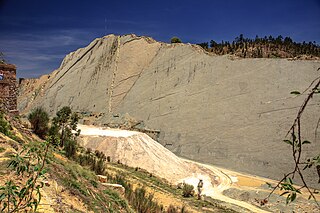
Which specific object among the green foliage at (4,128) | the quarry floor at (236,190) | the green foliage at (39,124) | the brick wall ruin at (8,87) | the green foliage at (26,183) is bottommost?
the quarry floor at (236,190)

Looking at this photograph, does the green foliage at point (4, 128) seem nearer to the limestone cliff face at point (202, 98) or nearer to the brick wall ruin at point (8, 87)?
the brick wall ruin at point (8, 87)

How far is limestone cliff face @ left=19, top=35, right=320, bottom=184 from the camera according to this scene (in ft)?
83.8

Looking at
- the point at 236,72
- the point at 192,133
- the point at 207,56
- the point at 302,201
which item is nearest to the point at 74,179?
the point at 302,201

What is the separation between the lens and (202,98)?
100ft

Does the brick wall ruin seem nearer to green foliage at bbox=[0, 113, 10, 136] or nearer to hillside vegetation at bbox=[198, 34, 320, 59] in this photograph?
green foliage at bbox=[0, 113, 10, 136]

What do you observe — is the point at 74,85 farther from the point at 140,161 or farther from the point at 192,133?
the point at 140,161

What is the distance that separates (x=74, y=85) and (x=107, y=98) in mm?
6937

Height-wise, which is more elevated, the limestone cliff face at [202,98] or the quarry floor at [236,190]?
the limestone cliff face at [202,98]

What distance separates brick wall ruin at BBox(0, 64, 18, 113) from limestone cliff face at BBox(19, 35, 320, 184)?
56.4ft

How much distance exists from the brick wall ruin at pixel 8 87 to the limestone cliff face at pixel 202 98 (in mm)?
17201

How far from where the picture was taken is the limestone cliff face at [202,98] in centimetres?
2555

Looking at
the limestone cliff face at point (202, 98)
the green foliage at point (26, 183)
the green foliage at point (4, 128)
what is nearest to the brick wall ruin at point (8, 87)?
the green foliage at point (4, 128)

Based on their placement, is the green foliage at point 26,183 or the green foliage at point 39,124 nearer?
the green foliage at point 26,183

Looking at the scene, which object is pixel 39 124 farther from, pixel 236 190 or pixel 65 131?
pixel 236 190
